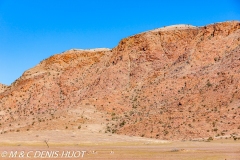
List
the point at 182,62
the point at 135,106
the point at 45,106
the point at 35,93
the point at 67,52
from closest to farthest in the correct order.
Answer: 1. the point at 135,106
2. the point at 182,62
3. the point at 45,106
4. the point at 35,93
5. the point at 67,52

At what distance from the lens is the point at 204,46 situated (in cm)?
5331

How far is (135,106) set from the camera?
48469 mm

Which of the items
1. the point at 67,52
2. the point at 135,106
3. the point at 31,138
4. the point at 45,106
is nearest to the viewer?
the point at 31,138

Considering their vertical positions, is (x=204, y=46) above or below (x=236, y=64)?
above

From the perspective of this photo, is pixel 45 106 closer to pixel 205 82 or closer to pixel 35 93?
pixel 35 93

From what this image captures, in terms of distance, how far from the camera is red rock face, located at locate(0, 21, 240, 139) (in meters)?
38.2

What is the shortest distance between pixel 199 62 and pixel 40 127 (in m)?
23.4

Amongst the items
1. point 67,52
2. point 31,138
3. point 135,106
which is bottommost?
point 31,138

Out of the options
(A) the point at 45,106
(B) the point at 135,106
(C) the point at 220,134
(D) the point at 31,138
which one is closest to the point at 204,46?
(B) the point at 135,106

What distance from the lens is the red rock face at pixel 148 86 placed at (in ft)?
125

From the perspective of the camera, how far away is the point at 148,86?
51.8 metres

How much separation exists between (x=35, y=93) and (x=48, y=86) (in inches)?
96.2

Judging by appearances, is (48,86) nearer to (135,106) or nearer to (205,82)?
(135,106)

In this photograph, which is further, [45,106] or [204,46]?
[45,106]
